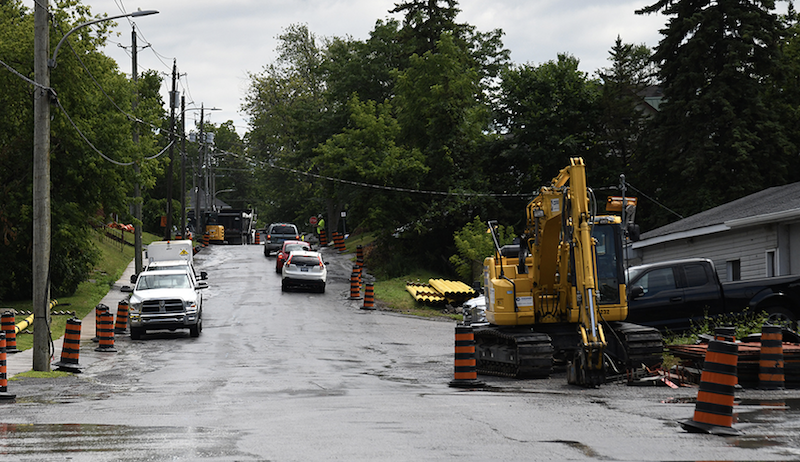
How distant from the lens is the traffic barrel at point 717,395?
30.7ft

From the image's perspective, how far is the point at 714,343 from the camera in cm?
979

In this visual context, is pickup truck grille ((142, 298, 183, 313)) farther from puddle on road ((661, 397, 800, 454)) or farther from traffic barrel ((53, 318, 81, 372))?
puddle on road ((661, 397, 800, 454))

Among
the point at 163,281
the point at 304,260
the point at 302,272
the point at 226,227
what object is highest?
the point at 226,227

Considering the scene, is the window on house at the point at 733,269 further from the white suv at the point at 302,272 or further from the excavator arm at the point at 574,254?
the white suv at the point at 302,272

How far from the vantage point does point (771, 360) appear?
43.9 feet

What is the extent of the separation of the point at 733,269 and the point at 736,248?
0.89 m

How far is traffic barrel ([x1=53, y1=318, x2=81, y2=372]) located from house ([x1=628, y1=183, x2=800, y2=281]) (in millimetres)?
Result: 13265

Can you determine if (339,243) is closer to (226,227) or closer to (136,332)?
(226,227)

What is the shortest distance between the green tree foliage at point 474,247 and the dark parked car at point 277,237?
18412mm

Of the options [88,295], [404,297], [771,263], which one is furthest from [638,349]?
[88,295]

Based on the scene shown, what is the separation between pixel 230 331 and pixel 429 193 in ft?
81.3

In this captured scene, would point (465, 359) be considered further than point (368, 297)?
No

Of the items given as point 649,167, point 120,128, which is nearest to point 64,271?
point 120,128

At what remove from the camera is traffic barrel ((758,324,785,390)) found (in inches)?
524
